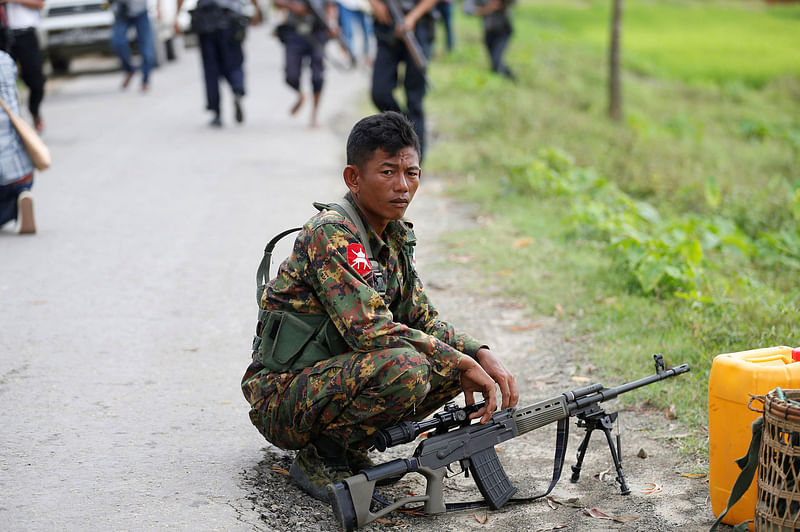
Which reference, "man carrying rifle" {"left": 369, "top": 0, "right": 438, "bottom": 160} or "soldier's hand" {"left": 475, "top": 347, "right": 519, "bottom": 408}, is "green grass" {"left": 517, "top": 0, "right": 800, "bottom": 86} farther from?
"soldier's hand" {"left": 475, "top": 347, "right": 519, "bottom": 408}

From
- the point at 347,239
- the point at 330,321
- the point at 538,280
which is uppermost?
the point at 347,239

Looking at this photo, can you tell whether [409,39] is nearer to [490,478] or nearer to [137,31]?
[490,478]

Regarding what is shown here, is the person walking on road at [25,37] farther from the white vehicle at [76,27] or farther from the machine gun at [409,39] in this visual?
the white vehicle at [76,27]

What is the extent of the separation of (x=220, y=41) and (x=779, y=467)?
28.2 feet

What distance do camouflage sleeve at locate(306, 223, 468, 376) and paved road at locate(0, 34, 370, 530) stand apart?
708mm

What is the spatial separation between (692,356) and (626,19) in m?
28.9

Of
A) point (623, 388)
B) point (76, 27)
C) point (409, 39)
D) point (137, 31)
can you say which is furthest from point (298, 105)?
point (623, 388)

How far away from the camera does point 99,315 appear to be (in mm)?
5020

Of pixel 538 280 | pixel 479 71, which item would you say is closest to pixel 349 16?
pixel 479 71

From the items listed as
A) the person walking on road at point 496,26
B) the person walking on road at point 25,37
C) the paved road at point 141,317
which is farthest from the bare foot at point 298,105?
the person walking on road at point 496,26

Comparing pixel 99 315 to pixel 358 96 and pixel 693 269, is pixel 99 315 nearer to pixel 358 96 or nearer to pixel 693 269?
pixel 693 269

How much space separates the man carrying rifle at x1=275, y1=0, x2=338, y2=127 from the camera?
10.4m

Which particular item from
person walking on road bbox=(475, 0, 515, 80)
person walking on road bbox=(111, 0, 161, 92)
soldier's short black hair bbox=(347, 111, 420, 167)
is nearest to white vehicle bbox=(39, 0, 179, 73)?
person walking on road bbox=(111, 0, 161, 92)

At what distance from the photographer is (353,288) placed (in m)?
2.99
